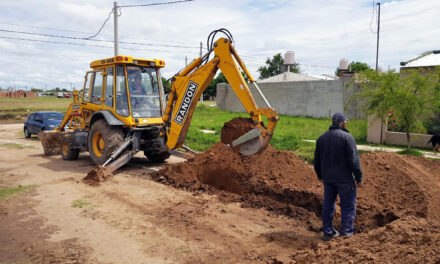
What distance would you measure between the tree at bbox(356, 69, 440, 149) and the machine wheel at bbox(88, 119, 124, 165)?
8.14m

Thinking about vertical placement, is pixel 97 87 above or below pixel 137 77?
below

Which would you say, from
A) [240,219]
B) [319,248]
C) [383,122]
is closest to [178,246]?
[240,219]

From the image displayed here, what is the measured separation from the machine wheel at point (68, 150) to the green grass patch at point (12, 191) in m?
3.28

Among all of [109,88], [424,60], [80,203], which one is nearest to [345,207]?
[80,203]

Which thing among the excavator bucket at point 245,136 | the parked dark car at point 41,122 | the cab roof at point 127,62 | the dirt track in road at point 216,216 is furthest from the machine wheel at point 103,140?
the parked dark car at point 41,122

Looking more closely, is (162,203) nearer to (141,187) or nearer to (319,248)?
(141,187)

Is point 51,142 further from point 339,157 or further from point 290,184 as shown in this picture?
point 339,157

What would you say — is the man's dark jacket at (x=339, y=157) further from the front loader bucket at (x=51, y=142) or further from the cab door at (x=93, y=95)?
the front loader bucket at (x=51, y=142)

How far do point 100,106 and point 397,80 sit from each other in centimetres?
910

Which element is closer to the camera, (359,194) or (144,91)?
(359,194)

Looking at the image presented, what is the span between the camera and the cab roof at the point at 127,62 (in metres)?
10.2

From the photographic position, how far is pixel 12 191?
8312mm

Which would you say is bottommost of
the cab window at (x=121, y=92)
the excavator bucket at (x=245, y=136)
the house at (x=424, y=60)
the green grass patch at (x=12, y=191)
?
the green grass patch at (x=12, y=191)

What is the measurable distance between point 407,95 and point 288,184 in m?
6.53
